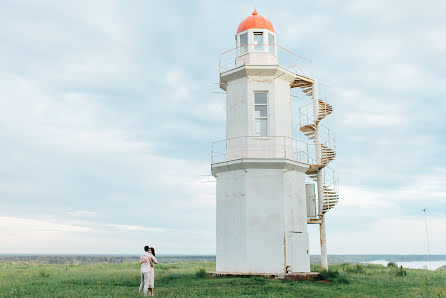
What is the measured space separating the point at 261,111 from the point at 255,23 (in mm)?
4876

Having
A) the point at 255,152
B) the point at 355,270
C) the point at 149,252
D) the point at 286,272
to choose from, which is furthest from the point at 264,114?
the point at 355,270

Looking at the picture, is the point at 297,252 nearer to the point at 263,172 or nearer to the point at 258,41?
the point at 263,172

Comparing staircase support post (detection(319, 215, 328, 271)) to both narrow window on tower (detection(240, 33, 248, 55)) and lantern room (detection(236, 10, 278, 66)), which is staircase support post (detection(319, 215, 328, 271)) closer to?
lantern room (detection(236, 10, 278, 66))

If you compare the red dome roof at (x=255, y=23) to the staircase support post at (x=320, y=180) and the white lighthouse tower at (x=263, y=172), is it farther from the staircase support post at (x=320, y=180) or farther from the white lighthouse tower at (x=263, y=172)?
the staircase support post at (x=320, y=180)

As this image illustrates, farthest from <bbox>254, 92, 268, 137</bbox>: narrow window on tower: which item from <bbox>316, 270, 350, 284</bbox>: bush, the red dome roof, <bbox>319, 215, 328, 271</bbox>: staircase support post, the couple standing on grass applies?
the couple standing on grass

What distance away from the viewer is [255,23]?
22.6 metres

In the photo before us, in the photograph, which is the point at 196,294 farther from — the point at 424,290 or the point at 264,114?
the point at 264,114

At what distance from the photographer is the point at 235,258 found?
2022cm

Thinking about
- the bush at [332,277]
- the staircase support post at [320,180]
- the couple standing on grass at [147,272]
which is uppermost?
the staircase support post at [320,180]

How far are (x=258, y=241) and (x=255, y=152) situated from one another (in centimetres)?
443

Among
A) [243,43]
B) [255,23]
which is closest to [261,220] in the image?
[243,43]

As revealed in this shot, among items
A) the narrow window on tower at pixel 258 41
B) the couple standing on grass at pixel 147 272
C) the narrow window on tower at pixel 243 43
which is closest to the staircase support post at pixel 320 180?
the narrow window on tower at pixel 258 41

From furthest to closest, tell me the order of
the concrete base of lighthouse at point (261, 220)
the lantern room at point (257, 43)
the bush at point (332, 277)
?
the lantern room at point (257, 43), the concrete base of lighthouse at point (261, 220), the bush at point (332, 277)

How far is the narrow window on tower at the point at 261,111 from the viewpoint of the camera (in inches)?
861
